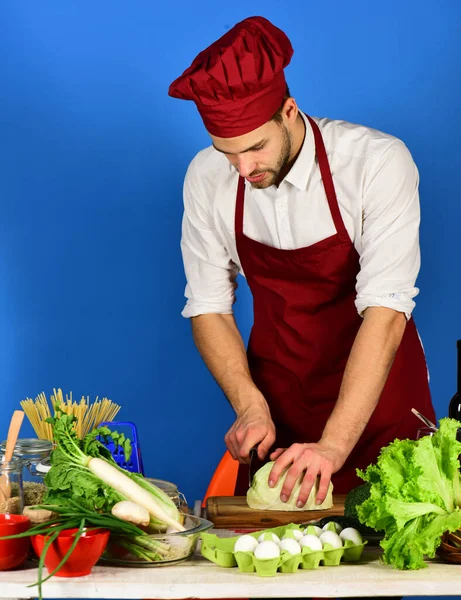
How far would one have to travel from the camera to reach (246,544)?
1580mm

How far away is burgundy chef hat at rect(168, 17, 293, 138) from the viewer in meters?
2.10

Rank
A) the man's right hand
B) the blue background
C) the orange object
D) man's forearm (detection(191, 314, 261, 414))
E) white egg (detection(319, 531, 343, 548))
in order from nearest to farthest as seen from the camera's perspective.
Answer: white egg (detection(319, 531, 343, 548)), the man's right hand, man's forearm (detection(191, 314, 261, 414)), the orange object, the blue background

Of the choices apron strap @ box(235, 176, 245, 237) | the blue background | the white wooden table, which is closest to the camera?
the white wooden table

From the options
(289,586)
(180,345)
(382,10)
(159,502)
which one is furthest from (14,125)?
(289,586)

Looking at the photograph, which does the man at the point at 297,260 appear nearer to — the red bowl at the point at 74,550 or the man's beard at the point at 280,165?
the man's beard at the point at 280,165

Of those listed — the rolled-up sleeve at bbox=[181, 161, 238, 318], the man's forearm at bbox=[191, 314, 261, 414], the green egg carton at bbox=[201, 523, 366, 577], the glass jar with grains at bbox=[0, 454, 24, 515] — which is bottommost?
the green egg carton at bbox=[201, 523, 366, 577]

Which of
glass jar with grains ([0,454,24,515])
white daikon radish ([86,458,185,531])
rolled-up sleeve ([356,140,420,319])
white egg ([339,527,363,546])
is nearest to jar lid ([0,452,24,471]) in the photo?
glass jar with grains ([0,454,24,515])

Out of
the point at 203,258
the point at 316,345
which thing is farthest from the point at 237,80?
the point at 316,345

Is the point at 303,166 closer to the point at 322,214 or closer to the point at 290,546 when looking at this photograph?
the point at 322,214

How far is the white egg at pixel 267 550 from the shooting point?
1535mm

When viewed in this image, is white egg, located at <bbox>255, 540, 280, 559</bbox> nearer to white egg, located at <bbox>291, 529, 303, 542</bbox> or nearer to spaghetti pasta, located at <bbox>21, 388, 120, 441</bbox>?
white egg, located at <bbox>291, 529, 303, 542</bbox>

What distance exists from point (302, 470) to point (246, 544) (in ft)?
1.24

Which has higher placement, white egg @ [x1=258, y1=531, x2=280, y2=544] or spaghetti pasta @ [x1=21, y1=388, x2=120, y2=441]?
spaghetti pasta @ [x1=21, y1=388, x2=120, y2=441]

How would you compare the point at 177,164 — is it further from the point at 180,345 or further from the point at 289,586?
the point at 289,586
